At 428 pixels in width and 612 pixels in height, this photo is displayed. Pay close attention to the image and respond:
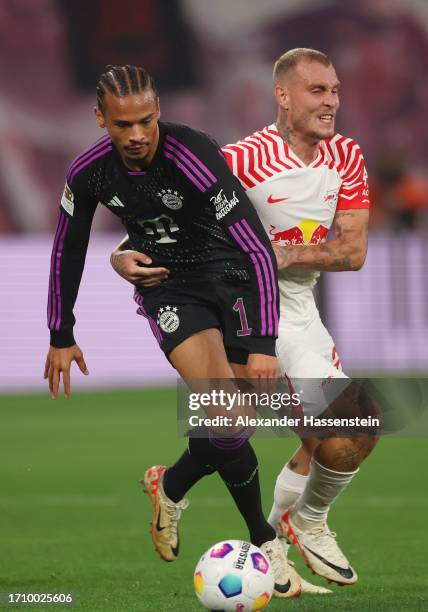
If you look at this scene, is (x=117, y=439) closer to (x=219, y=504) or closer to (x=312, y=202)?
(x=219, y=504)

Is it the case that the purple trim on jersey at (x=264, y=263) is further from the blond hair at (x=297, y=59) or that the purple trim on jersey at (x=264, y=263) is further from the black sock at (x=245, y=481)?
the blond hair at (x=297, y=59)

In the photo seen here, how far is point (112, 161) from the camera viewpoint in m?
5.82

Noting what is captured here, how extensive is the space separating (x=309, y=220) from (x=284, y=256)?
280 mm

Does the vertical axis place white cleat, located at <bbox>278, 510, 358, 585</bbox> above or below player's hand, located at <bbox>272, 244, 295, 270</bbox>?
below

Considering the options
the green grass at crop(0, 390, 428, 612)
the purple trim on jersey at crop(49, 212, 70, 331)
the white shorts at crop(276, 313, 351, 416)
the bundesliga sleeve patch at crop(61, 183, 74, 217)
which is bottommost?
the green grass at crop(0, 390, 428, 612)

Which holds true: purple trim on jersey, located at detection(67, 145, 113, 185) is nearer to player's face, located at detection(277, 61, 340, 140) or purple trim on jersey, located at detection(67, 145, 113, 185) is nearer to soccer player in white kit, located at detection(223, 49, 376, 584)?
soccer player in white kit, located at detection(223, 49, 376, 584)

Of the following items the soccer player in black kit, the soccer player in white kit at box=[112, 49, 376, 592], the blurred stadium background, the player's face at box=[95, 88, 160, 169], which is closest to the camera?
the player's face at box=[95, 88, 160, 169]

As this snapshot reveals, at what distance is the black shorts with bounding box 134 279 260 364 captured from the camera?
596 centimetres

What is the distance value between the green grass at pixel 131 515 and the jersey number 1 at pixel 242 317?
44.8 inches

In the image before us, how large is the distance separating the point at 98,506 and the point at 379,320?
6786 millimetres

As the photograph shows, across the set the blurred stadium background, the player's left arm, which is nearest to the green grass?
the player's left arm

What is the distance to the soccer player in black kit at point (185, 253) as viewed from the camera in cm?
567

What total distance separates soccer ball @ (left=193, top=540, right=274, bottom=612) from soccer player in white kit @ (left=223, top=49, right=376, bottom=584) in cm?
85

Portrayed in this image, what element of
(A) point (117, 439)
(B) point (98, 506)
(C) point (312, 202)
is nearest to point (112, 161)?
(C) point (312, 202)
